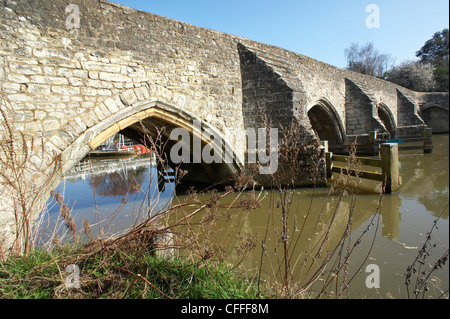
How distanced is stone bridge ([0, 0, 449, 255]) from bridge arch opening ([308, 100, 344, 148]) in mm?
4403

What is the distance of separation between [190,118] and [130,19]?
2.13 m

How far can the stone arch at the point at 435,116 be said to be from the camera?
20703 mm

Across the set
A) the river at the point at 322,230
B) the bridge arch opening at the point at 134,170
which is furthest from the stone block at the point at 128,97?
the river at the point at 322,230

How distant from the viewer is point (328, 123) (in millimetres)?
12562

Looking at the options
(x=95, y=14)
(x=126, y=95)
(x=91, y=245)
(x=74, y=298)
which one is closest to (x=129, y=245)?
(x=91, y=245)

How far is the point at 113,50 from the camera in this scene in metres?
4.51

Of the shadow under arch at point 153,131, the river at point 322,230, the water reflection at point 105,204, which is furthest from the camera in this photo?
the shadow under arch at point 153,131

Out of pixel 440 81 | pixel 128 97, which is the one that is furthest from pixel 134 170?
pixel 440 81

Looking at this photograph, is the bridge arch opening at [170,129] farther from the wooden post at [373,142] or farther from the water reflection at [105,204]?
the wooden post at [373,142]

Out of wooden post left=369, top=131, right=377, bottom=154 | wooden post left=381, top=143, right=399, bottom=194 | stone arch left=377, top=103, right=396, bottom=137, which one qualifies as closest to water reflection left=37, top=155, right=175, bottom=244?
wooden post left=381, top=143, right=399, bottom=194

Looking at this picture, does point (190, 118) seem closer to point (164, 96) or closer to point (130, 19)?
point (164, 96)

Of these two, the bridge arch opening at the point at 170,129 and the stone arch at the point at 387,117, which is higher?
the stone arch at the point at 387,117

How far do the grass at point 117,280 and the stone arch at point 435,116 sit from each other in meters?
25.1

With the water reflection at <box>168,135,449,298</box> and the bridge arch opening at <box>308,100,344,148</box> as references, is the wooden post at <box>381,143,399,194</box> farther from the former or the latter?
the bridge arch opening at <box>308,100,344,148</box>
